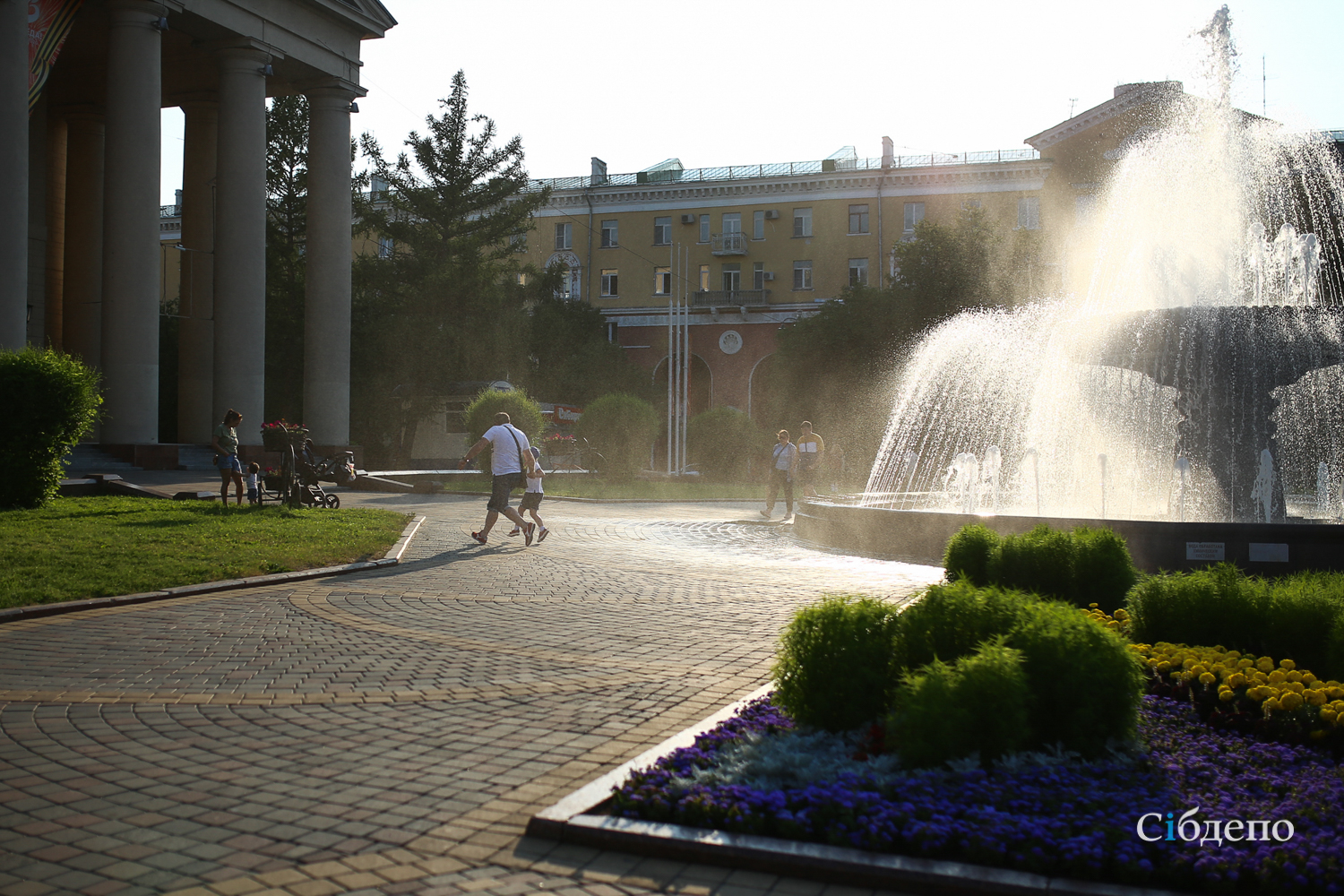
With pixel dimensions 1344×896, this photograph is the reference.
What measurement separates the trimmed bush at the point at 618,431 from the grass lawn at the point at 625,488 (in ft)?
2.52

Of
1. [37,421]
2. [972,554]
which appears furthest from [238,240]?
[972,554]

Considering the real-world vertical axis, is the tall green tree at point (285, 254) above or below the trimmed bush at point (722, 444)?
above

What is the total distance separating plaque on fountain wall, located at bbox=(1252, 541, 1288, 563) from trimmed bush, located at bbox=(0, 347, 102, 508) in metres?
16.0

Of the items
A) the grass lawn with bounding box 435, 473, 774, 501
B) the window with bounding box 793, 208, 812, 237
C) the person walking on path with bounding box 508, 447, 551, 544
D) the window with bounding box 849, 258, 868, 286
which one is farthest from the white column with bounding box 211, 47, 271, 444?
the window with bounding box 849, 258, 868, 286

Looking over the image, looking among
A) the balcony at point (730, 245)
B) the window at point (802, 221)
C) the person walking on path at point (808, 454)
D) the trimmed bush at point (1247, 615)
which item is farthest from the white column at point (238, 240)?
the window at point (802, 221)

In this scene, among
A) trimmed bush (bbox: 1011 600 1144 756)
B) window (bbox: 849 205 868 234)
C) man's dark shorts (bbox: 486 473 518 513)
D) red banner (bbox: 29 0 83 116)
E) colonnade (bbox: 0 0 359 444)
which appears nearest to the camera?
trimmed bush (bbox: 1011 600 1144 756)

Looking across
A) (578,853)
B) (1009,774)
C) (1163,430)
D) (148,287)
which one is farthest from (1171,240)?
(148,287)

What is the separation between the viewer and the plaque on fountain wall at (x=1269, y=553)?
33.8 ft

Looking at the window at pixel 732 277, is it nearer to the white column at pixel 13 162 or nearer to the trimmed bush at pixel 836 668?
the white column at pixel 13 162

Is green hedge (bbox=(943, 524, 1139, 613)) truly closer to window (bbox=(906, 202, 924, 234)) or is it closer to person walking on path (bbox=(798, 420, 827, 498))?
person walking on path (bbox=(798, 420, 827, 498))

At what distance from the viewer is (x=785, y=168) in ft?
188

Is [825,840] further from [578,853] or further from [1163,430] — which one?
[1163,430]

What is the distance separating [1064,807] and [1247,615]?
3.16m

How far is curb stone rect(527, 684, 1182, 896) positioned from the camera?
3291 millimetres
